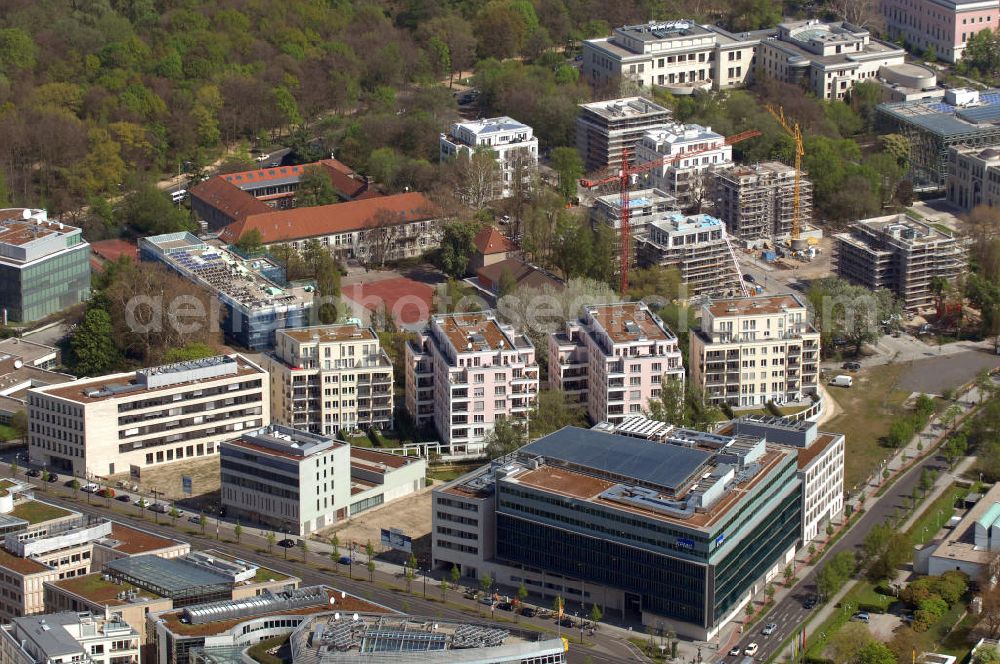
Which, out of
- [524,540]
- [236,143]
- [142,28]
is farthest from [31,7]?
[524,540]

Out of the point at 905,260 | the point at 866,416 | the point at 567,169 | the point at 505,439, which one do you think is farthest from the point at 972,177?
the point at 505,439

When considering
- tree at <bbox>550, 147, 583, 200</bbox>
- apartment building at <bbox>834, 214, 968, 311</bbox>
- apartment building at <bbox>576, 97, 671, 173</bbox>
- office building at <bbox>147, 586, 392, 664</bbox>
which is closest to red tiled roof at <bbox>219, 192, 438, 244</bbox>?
tree at <bbox>550, 147, 583, 200</bbox>

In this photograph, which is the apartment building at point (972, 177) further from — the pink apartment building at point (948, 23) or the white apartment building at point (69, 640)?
the white apartment building at point (69, 640)

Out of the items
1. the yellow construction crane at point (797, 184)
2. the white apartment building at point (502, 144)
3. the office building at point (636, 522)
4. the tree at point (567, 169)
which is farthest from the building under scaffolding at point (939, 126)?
the office building at point (636, 522)

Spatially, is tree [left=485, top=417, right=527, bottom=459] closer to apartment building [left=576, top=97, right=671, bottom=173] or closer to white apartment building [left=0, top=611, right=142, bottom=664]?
white apartment building [left=0, top=611, right=142, bottom=664]

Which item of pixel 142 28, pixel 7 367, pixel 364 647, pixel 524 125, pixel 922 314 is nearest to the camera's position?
pixel 364 647

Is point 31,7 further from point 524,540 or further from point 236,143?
point 524,540

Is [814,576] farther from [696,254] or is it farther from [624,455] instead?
[696,254]
